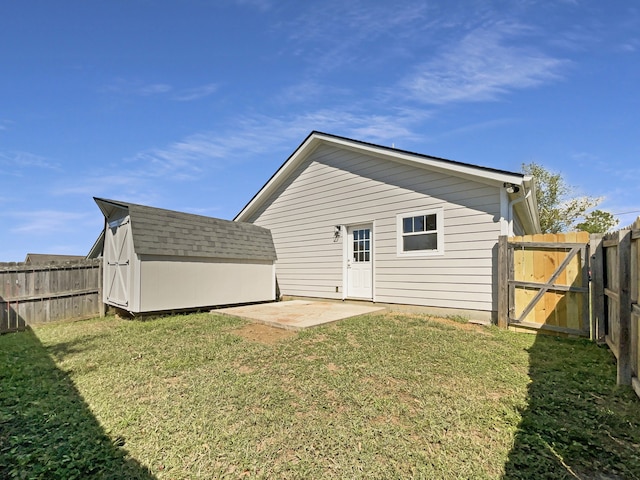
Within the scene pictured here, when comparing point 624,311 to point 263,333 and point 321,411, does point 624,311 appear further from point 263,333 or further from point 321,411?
point 263,333

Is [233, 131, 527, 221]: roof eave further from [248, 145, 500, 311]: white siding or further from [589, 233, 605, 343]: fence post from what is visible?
[589, 233, 605, 343]: fence post

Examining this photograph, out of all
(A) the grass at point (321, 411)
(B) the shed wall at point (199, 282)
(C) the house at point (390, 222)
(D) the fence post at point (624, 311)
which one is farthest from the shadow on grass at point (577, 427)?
(B) the shed wall at point (199, 282)

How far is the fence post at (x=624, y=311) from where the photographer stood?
3.33 m

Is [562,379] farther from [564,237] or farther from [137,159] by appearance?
[137,159]

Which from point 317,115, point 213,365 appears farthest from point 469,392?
point 317,115

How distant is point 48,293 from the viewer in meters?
7.79

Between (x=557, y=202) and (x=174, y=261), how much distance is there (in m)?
27.0

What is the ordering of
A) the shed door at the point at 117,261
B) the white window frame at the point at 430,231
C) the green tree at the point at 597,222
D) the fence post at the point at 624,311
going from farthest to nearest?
the green tree at the point at 597,222 → the shed door at the point at 117,261 → the white window frame at the point at 430,231 → the fence post at the point at 624,311

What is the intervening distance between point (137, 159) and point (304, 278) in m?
7.36

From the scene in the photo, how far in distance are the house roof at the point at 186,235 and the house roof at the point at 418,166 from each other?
64.6 inches

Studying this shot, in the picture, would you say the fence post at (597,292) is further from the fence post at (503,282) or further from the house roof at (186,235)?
the house roof at (186,235)

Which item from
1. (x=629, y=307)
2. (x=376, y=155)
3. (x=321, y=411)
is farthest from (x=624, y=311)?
(x=376, y=155)

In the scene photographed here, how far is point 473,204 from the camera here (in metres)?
6.92

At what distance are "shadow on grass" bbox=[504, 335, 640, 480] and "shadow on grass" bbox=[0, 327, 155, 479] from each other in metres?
2.67
